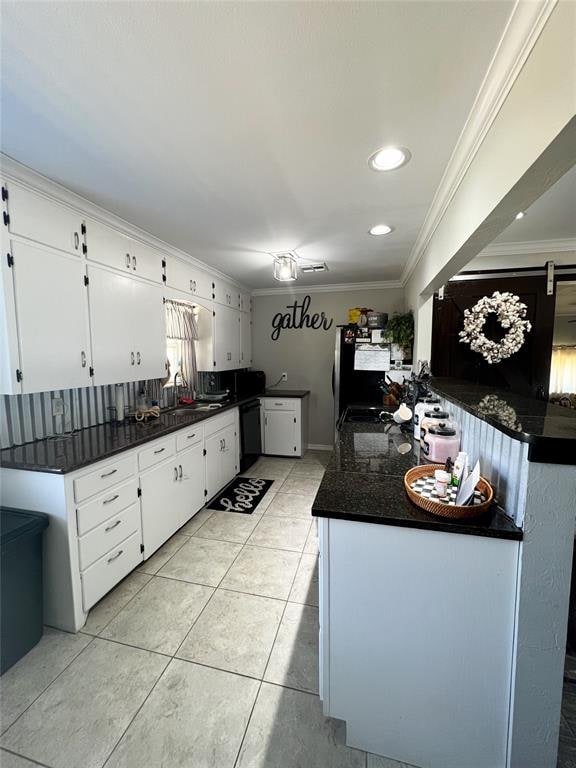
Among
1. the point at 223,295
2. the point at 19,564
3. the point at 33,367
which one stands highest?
the point at 223,295

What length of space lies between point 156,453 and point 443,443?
73.0 inches

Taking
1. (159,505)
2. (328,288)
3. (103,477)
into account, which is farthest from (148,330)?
(328,288)

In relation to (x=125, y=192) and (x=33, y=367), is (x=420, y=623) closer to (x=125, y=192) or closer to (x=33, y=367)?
(x=33, y=367)

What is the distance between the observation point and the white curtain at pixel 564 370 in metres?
3.36

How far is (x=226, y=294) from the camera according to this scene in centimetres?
392

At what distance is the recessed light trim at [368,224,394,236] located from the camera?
2.39 m

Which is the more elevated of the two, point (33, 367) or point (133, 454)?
point (33, 367)

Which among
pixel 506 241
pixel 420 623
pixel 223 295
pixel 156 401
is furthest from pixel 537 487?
pixel 223 295

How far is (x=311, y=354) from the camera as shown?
4629 millimetres

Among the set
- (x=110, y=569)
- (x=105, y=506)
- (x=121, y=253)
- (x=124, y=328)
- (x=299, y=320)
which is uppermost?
(x=121, y=253)

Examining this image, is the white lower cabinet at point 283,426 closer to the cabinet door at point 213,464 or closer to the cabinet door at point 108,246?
the cabinet door at point 213,464

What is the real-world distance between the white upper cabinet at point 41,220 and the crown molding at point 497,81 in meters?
2.19

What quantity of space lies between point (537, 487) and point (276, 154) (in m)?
1.75

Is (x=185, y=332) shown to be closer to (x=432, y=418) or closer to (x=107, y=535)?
(x=107, y=535)
